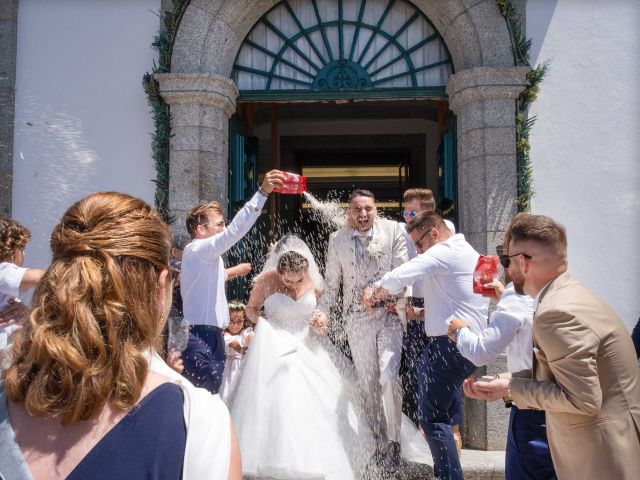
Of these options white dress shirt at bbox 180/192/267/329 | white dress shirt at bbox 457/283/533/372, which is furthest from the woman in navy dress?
white dress shirt at bbox 180/192/267/329

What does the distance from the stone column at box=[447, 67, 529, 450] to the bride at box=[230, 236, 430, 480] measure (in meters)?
1.71

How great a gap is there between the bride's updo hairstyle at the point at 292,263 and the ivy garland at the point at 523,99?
2.29 metres

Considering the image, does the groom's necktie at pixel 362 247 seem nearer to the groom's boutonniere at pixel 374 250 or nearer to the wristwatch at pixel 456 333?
the groom's boutonniere at pixel 374 250

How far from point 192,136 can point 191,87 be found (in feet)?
1.64

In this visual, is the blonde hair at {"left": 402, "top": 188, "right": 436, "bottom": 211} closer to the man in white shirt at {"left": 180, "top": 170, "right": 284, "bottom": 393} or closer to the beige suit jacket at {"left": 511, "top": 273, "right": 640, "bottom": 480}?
the man in white shirt at {"left": 180, "top": 170, "right": 284, "bottom": 393}

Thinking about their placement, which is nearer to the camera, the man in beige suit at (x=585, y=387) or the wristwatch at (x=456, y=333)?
the man in beige suit at (x=585, y=387)

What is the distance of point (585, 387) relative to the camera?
2.33 meters

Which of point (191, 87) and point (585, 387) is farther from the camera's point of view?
point (191, 87)

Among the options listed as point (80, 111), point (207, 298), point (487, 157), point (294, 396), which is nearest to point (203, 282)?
point (207, 298)

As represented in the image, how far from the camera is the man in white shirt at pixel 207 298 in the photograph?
15.6ft

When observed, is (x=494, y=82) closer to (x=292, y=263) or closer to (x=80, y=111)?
(x=292, y=263)

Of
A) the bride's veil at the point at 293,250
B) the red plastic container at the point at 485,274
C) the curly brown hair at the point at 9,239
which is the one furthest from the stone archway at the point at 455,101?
the curly brown hair at the point at 9,239

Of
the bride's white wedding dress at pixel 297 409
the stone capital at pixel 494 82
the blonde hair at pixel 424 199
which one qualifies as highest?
the stone capital at pixel 494 82

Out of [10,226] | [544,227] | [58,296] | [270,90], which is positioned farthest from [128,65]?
[58,296]
